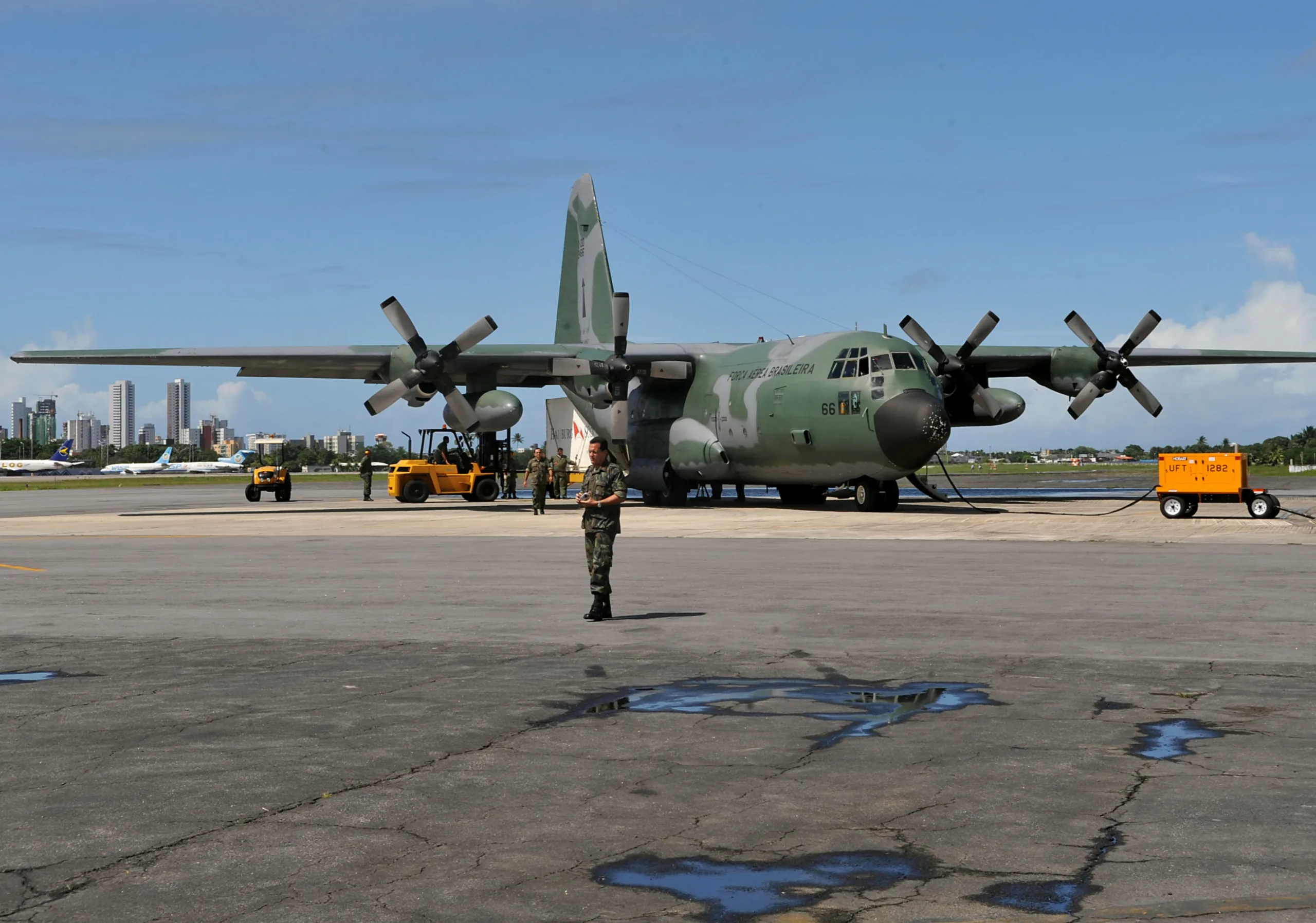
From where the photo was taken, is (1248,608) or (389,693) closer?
(389,693)

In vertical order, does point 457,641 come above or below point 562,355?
below

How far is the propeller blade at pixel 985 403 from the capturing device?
43594mm

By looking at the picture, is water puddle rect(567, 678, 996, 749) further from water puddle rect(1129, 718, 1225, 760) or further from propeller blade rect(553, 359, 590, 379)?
propeller blade rect(553, 359, 590, 379)

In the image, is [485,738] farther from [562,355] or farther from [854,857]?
[562,355]

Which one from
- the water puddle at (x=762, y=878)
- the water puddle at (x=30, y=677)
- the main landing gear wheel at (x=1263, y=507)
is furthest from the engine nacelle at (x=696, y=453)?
the water puddle at (x=762, y=878)

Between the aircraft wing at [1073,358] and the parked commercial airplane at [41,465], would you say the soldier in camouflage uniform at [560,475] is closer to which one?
the aircraft wing at [1073,358]

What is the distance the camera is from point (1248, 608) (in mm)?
14984

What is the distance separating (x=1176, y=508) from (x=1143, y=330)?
9050 millimetres

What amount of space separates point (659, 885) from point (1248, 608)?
1165 centimetres

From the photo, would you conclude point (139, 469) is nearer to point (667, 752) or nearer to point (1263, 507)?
→ point (1263, 507)

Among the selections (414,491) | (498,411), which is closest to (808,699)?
(498,411)

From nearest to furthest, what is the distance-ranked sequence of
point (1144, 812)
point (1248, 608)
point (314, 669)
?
point (1144, 812), point (314, 669), point (1248, 608)

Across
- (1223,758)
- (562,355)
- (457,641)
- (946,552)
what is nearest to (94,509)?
(562,355)

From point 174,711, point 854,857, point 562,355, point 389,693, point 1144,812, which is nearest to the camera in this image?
point 854,857
